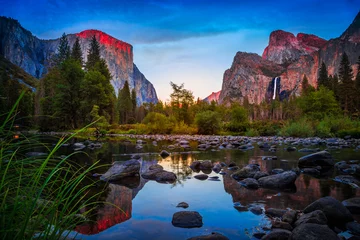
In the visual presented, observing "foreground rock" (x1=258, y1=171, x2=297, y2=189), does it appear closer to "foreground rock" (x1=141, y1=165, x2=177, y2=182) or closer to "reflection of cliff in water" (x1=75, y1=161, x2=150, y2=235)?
"foreground rock" (x1=141, y1=165, x2=177, y2=182)

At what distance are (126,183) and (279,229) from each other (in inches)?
172

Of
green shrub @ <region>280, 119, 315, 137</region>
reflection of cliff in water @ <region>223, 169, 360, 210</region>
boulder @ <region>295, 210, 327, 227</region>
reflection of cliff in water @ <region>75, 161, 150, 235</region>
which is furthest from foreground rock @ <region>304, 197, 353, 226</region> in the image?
green shrub @ <region>280, 119, 315, 137</region>

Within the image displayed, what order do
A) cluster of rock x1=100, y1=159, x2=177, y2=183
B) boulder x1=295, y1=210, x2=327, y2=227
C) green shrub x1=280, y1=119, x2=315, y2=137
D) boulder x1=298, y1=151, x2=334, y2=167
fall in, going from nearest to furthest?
boulder x1=295, y1=210, x2=327, y2=227 → cluster of rock x1=100, y1=159, x2=177, y2=183 → boulder x1=298, y1=151, x2=334, y2=167 → green shrub x1=280, y1=119, x2=315, y2=137

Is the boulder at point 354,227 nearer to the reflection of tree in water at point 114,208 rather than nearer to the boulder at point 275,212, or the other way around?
the boulder at point 275,212

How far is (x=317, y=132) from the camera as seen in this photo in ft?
82.7

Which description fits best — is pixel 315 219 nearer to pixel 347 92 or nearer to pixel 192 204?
pixel 192 204

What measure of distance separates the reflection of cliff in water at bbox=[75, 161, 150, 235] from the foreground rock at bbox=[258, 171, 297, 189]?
331 cm

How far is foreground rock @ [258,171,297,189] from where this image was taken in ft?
20.5

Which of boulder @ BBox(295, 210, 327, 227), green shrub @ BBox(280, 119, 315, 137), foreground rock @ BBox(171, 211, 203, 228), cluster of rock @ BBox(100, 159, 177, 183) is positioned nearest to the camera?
boulder @ BBox(295, 210, 327, 227)

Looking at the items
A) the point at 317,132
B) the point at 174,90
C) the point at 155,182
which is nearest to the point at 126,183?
the point at 155,182

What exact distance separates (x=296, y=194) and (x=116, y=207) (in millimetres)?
4065

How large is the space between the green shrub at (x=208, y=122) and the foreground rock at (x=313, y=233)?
30266 mm

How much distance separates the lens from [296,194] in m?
5.59

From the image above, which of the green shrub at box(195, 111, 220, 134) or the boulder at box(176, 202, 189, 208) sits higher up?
the green shrub at box(195, 111, 220, 134)
